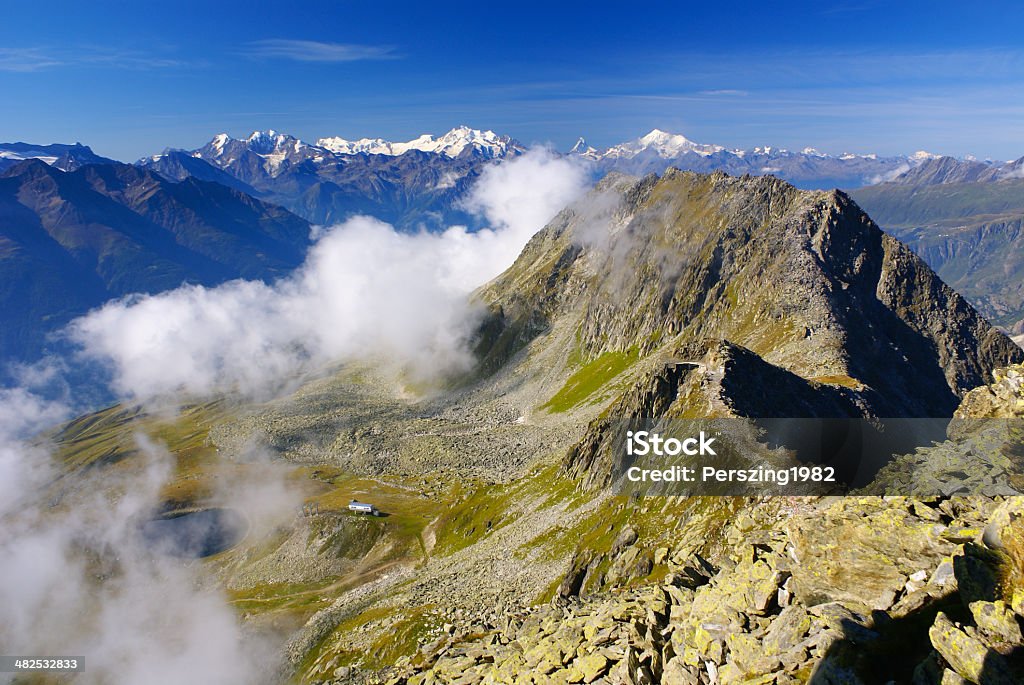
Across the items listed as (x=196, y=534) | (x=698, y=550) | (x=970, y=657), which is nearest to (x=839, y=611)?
(x=970, y=657)

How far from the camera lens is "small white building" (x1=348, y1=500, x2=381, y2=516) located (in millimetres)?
166250

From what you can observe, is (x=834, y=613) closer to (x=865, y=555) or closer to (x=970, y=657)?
(x=865, y=555)

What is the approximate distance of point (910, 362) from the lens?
169m

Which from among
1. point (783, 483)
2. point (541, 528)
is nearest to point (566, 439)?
point (541, 528)

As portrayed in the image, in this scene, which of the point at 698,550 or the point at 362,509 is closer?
the point at 698,550

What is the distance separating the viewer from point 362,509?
166500mm

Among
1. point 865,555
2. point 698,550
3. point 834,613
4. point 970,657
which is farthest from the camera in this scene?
point 698,550

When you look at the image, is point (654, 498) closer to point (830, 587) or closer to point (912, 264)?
point (830, 587)

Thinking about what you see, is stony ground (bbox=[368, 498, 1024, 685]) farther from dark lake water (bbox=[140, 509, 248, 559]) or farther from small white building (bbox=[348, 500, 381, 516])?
dark lake water (bbox=[140, 509, 248, 559])

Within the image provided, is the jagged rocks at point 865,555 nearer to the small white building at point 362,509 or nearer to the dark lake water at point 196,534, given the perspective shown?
the small white building at point 362,509

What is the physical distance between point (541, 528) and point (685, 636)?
84073mm

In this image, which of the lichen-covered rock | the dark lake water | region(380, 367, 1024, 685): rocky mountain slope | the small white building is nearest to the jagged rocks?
region(380, 367, 1024, 685): rocky mountain slope

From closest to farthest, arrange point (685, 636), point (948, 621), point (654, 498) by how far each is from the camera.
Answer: point (948, 621)
point (685, 636)
point (654, 498)

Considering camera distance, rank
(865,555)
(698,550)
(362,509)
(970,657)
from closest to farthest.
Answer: (970,657), (865,555), (698,550), (362,509)
